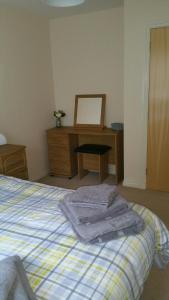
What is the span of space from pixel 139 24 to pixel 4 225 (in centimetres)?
266

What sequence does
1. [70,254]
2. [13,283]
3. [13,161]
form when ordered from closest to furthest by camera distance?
[13,283]
[70,254]
[13,161]

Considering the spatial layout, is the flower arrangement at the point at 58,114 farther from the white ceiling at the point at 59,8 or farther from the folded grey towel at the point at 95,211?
the folded grey towel at the point at 95,211

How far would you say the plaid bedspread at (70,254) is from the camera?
39.8 inches

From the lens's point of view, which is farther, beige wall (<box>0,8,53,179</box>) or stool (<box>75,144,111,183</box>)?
stool (<box>75,144,111,183</box>)

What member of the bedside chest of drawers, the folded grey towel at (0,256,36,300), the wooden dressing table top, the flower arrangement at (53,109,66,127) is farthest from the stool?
the folded grey towel at (0,256,36,300)

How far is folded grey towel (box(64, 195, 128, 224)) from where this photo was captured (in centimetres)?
134

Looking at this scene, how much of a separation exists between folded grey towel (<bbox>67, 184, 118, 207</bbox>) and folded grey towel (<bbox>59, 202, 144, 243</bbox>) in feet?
0.36

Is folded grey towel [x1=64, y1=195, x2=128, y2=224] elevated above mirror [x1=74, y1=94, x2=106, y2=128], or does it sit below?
below

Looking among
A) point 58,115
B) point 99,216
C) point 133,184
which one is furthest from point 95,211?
point 58,115

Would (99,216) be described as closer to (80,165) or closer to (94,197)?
(94,197)

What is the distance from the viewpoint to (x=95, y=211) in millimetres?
1385

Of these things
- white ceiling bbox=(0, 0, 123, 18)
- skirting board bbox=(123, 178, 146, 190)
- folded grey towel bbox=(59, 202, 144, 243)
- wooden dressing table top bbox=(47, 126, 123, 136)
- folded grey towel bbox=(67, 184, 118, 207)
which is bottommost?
skirting board bbox=(123, 178, 146, 190)

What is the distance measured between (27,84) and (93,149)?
51.3 inches

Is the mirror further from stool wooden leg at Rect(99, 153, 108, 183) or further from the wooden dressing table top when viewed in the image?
stool wooden leg at Rect(99, 153, 108, 183)
